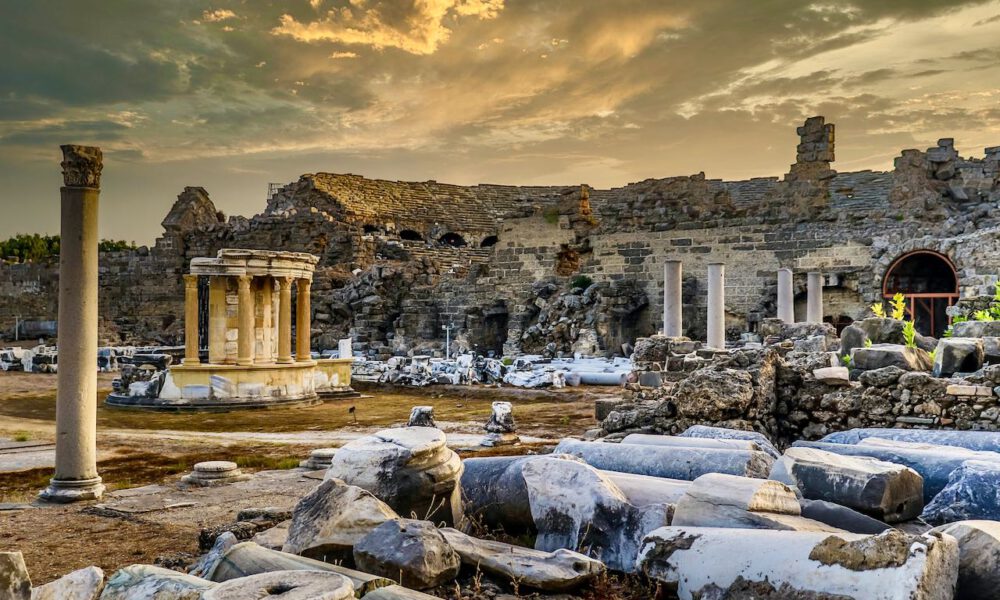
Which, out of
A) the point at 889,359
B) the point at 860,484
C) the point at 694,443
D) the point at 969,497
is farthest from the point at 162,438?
the point at 969,497

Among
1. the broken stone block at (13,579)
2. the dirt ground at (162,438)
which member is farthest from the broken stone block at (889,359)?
the broken stone block at (13,579)

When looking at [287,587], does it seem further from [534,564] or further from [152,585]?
[534,564]

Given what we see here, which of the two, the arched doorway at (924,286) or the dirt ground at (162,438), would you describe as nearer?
the dirt ground at (162,438)

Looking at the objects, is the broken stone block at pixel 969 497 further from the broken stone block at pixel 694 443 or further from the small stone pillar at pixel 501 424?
the small stone pillar at pixel 501 424

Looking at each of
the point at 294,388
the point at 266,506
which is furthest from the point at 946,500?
the point at 294,388

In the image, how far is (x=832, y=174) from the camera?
28688 mm

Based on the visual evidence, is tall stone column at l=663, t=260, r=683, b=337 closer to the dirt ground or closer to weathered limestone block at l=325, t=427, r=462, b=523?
the dirt ground

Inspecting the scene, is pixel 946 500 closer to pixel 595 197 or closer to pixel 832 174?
pixel 832 174

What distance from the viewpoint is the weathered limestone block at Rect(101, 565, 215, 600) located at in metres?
4.32

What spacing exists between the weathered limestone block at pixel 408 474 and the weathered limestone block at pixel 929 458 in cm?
328

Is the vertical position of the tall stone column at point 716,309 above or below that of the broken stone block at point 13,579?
above

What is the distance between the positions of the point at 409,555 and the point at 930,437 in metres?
5.73

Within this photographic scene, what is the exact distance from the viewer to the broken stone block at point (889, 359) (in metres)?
9.55

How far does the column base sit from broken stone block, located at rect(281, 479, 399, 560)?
3.45 m
